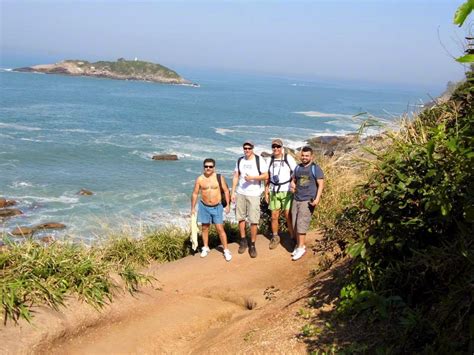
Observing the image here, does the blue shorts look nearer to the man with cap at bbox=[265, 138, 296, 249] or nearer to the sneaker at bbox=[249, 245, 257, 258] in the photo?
the sneaker at bbox=[249, 245, 257, 258]

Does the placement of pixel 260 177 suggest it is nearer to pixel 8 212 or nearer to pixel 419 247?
pixel 419 247

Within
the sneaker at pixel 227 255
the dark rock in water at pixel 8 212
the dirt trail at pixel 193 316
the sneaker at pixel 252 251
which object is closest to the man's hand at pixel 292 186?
the dirt trail at pixel 193 316

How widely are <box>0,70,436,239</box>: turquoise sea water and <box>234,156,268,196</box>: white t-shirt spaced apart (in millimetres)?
1990

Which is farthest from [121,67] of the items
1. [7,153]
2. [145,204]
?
[145,204]

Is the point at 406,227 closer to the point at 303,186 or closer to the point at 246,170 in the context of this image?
the point at 303,186

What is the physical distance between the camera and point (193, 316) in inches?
246

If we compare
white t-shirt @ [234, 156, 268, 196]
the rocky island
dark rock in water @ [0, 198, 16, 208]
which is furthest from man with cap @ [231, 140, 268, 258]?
the rocky island

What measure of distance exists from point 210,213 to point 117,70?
406ft

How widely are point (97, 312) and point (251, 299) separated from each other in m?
1.98

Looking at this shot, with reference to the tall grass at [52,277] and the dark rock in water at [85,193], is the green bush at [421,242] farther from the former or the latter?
the dark rock in water at [85,193]

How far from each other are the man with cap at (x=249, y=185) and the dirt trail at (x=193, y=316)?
61cm

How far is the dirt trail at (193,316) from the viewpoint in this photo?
16.2 ft

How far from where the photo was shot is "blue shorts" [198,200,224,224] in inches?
309

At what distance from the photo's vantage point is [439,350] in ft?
11.1
